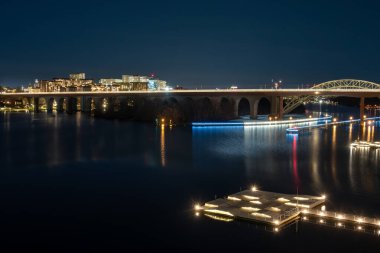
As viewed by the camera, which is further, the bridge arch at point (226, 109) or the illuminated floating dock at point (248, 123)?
the bridge arch at point (226, 109)

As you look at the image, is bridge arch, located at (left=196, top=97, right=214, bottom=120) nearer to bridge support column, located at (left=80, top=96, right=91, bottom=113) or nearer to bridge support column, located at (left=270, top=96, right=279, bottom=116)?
bridge support column, located at (left=270, top=96, right=279, bottom=116)

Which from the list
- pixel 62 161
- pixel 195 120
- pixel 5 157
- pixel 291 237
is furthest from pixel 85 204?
pixel 195 120

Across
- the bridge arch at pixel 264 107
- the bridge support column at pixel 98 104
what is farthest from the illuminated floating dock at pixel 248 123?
the bridge arch at pixel 264 107

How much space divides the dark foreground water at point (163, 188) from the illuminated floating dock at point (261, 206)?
544 millimetres

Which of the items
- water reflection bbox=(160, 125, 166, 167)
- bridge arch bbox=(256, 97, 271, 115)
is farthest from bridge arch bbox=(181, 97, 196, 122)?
bridge arch bbox=(256, 97, 271, 115)

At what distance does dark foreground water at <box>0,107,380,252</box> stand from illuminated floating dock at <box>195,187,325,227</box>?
0.54m

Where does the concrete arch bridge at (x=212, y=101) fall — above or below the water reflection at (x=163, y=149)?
above

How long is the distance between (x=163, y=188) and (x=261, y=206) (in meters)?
5.02

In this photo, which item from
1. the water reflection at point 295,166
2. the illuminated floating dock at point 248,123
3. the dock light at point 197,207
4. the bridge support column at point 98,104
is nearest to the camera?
the dock light at point 197,207

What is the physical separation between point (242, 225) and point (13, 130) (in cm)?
3645

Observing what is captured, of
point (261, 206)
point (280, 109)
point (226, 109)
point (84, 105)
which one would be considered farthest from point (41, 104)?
point (261, 206)

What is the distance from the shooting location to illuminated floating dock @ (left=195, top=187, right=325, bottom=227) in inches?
592

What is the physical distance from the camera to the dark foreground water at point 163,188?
13461mm

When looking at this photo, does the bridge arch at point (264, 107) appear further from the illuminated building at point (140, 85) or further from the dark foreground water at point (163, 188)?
the dark foreground water at point (163, 188)
